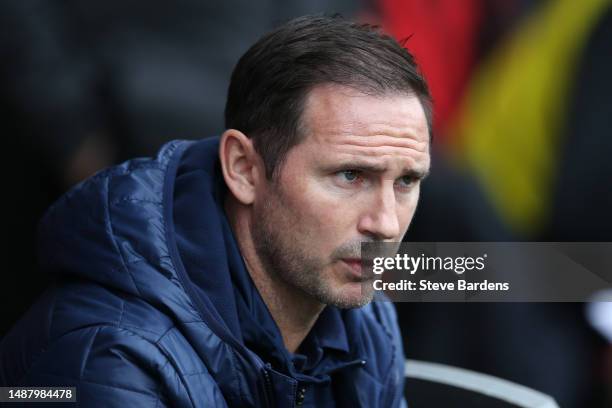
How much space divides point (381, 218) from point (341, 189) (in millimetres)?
92

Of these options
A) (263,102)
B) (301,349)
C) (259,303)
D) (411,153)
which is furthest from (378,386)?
(263,102)

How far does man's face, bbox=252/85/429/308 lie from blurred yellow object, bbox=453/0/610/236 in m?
1.08

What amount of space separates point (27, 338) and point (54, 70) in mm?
1047

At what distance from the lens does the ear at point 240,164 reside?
5.80 ft

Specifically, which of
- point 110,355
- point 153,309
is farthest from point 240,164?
point 110,355

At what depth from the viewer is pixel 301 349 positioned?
1903mm

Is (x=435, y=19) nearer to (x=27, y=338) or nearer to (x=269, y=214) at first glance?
(x=269, y=214)

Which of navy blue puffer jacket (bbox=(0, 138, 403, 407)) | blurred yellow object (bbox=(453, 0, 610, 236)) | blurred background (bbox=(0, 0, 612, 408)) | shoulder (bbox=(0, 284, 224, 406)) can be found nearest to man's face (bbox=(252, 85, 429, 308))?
navy blue puffer jacket (bbox=(0, 138, 403, 407))

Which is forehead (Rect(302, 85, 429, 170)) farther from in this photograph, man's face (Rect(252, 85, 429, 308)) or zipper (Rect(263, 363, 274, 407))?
zipper (Rect(263, 363, 274, 407))

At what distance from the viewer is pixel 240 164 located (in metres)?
1.79

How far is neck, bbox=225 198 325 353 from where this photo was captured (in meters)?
1.80

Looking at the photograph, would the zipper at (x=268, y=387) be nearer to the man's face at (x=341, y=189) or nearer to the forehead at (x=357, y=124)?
the man's face at (x=341, y=189)

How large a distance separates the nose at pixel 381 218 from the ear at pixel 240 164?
0.80 ft

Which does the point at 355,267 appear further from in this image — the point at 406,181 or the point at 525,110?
the point at 525,110
